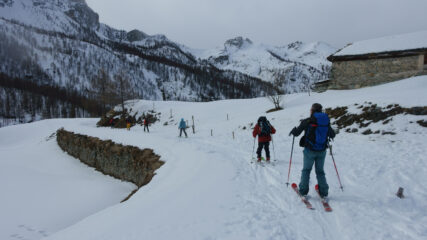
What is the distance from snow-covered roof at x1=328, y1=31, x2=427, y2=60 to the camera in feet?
77.0

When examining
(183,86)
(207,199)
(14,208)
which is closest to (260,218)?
(207,199)

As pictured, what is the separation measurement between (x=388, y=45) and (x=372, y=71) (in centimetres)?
407

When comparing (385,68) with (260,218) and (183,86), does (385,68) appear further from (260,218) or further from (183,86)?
(183,86)

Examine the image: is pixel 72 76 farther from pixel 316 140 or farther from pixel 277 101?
pixel 316 140

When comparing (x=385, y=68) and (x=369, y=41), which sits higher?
(x=369, y=41)

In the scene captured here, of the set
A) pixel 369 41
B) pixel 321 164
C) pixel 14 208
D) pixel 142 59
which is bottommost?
pixel 14 208

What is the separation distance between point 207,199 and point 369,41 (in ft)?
108

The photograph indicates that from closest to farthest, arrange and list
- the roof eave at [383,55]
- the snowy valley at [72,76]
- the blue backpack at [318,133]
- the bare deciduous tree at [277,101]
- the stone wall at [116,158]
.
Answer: the blue backpack at [318,133], the stone wall at [116,158], the roof eave at [383,55], the bare deciduous tree at [277,101], the snowy valley at [72,76]

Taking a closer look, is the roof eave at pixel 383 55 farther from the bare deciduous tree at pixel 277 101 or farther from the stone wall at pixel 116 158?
the stone wall at pixel 116 158

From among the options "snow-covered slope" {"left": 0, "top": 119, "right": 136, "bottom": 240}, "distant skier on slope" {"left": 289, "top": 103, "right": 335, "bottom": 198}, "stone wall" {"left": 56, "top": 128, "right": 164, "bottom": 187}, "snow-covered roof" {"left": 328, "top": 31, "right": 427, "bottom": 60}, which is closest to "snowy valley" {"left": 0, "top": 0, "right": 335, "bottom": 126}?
"stone wall" {"left": 56, "top": 128, "right": 164, "bottom": 187}

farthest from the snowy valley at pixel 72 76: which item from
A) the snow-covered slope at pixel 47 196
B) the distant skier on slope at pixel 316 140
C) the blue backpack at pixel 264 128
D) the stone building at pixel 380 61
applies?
the distant skier on slope at pixel 316 140

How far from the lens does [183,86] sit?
6107 inches

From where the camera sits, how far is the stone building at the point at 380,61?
22812 millimetres

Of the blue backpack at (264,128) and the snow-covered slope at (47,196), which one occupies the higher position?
the blue backpack at (264,128)
